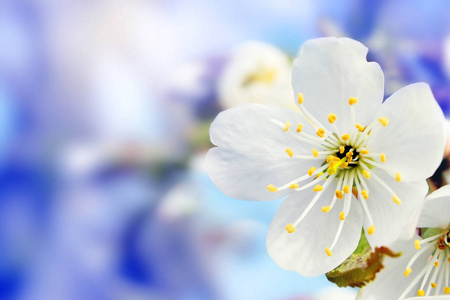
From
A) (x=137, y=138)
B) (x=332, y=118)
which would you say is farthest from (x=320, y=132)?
(x=137, y=138)

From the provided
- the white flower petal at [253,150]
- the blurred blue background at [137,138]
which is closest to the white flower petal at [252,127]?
the white flower petal at [253,150]

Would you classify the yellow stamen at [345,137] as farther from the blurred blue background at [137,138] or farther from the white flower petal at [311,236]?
the blurred blue background at [137,138]

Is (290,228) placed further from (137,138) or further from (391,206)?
(137,138)

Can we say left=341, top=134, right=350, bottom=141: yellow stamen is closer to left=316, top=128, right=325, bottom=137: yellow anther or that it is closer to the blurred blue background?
left=316, top=128, right=325, bottom=137: yellow anther

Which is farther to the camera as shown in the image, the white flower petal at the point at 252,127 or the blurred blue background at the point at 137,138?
the blurred blue background at the point at 137,138

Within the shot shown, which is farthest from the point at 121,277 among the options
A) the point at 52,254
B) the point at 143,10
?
the point at 143,10

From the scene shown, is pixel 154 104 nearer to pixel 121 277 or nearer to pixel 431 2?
pixel 121 277

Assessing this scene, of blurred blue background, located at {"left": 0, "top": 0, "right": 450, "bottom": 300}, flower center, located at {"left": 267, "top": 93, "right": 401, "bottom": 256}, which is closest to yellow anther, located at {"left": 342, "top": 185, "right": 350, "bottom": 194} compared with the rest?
flower center, located at {"left": 267, "top": 93, "right": 401, "bottom": 256}
